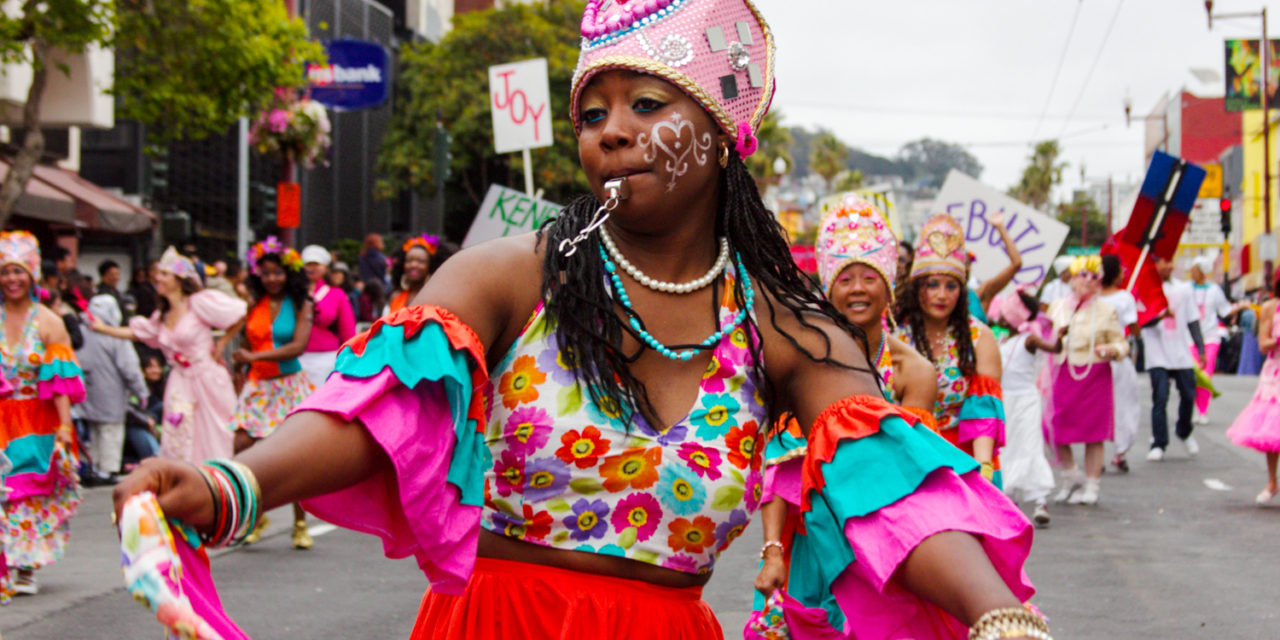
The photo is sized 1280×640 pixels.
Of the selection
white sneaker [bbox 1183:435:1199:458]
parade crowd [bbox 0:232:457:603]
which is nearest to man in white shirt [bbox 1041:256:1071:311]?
white sneaker [bbox 1183:435:1199:458]

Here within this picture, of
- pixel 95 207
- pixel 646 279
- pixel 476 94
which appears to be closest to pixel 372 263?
pixel 95 207

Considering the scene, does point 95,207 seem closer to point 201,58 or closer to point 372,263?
point 372,263

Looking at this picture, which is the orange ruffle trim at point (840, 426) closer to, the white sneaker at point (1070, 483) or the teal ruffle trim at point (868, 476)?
the teal ruffle trim at point (868, 476)

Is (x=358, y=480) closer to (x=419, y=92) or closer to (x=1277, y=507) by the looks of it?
Answer: (x=1277, y=507)

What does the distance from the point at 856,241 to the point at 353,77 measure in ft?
55.6

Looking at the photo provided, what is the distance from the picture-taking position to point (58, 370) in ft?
25.6

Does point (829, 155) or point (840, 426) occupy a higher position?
point (829, 155)

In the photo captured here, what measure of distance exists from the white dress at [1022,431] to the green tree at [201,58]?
836cm

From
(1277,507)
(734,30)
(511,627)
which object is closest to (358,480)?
(511,627)

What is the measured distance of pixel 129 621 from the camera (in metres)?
6.57

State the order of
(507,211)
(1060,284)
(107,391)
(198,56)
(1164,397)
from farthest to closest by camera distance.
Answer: (1060,284) < (198,56) < (1164,397) < (507,211) < (107,391)

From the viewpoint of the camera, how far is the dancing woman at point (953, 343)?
6.99 meters

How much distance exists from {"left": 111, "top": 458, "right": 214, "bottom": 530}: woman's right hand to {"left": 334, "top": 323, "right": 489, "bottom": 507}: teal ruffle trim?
329 mm

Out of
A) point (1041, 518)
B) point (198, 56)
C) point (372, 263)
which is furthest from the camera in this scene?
point (372, 263)
